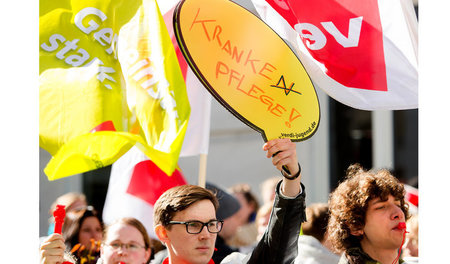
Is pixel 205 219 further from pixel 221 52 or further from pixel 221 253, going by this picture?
pixel 221 253

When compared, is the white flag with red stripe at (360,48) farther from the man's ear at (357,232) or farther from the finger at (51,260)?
the finger at (51,260)

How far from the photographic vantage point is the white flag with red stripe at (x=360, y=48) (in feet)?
12.8

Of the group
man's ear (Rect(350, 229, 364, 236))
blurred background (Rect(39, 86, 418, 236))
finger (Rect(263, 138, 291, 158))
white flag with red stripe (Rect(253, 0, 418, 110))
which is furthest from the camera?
blurred background (Rect(39, 86, 418, 236))

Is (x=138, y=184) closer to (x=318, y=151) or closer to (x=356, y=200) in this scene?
(x=356, y=200)

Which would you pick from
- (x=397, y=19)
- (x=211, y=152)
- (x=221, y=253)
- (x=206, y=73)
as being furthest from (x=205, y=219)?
(x=211, y=152)

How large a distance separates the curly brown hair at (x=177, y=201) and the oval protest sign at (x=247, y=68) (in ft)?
1.17

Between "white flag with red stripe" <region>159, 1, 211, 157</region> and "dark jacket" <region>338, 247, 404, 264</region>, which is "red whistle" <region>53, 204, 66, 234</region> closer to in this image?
"dark jacket" <region>338, 247, 404, 264</region>

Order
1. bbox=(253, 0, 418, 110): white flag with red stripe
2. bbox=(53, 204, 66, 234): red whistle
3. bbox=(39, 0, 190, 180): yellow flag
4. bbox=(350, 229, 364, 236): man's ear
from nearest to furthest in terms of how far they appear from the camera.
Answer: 1. bbox=(53, 204, 66, 234): red whistle
2. bbox=(350, 229, 364, 236): man's ear
3. bbox=(39, 0, 190, 180): yellow flag
4. bbox=(253, 0, 418, 110): white flag with red stripe

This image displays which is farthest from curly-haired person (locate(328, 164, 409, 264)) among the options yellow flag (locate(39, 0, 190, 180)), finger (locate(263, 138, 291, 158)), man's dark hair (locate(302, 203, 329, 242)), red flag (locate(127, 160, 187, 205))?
red flag (locate(127, 160, 187, 205))

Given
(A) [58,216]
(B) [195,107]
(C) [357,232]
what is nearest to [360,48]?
(B) [195,107]

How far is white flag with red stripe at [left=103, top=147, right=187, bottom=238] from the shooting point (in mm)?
4578

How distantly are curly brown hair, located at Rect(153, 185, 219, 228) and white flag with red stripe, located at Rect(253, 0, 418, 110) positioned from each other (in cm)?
114

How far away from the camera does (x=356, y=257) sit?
313 cm

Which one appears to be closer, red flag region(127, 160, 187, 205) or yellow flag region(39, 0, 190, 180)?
yellow flag region(39, 0, 190, 180)
